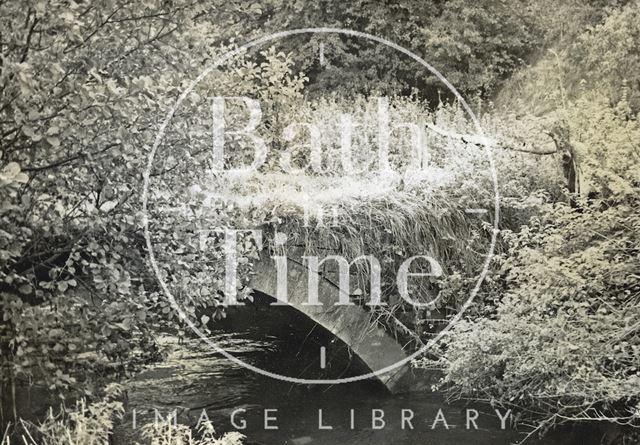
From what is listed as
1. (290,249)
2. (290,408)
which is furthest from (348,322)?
(290,408)

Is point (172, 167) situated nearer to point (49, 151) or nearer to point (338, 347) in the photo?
point (49, 151)

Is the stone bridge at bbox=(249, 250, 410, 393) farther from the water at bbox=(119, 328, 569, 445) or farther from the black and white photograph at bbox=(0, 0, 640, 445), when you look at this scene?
the water at bbox=(119, 328, 569, 445)

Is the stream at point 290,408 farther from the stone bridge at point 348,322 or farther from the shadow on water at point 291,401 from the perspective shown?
the stone bridge at point 348,322

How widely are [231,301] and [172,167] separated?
1.12m

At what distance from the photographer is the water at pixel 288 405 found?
651 centimetres

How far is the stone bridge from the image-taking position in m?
6.79

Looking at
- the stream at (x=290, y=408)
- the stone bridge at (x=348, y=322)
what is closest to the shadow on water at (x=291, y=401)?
the stream at (x=290, y=408)

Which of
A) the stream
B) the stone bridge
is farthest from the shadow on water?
the stone bridge

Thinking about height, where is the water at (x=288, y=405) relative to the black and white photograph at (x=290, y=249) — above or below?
below

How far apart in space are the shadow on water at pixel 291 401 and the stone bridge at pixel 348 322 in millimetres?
421

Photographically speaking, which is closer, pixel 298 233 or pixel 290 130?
pixel 298 233

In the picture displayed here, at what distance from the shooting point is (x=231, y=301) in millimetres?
5199

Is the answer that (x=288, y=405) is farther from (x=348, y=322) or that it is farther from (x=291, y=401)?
(x=348, y=322)

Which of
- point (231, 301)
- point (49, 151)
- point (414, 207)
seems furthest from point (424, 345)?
point (49, 151)
